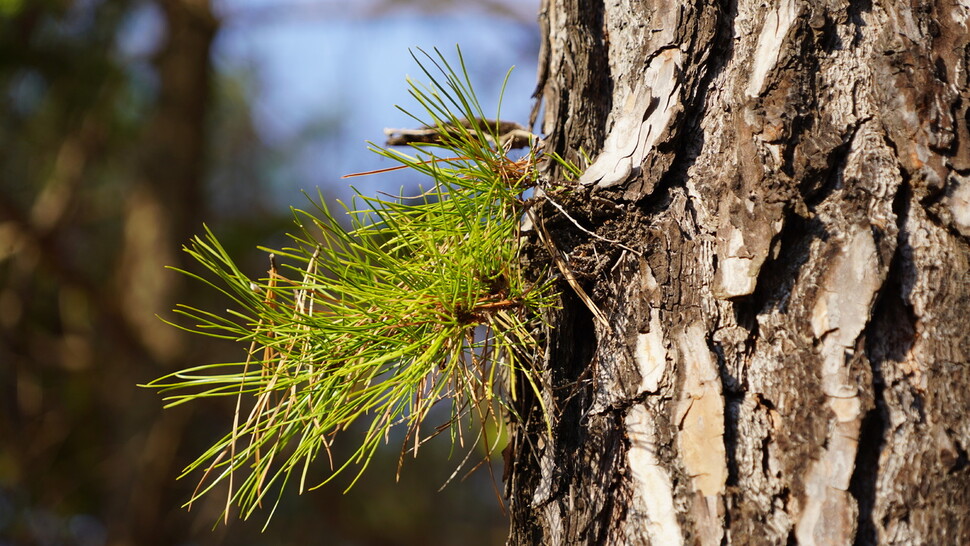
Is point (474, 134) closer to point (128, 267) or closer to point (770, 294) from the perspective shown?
point (770, 294)

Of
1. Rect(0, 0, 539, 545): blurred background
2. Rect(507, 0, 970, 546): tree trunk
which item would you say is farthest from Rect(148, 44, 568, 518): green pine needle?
Rect(0, 0, 539, 545): blurred background

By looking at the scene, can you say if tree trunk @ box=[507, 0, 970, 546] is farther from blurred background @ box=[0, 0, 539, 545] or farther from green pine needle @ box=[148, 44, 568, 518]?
blurred background @ box=[0, 0, 539, 545]

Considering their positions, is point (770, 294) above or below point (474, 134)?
below

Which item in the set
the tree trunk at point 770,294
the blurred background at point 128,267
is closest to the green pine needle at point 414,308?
the tree trunk at point 770,294

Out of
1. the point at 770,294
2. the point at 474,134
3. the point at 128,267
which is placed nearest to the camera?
the point at 770,294

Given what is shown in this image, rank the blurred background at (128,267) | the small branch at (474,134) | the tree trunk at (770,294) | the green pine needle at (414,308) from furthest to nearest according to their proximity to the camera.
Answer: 1. the blurred background at (128,267)
2. the small branch at (474,134)
3. the green pine needle at (414,308)
4. the tree trunk at (770,294)

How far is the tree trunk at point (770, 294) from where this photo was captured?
0.51 m

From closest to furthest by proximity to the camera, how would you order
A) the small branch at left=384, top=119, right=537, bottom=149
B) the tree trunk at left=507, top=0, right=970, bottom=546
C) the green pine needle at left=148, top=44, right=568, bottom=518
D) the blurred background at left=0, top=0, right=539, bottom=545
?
the tree trunk at left=507, top=0, right=970, bottom=546
the green pine needle at left=148, top=44, right=568, bottom=518
the small branch at left=384, top=119, right=537, bottom=149
the blurred background at left=0, top=0, right=539, bottom=545

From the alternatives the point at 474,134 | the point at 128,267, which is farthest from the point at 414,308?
the point at 128,267

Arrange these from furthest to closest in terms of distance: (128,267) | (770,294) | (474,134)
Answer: (128,267)
(474,134)
(770,294)

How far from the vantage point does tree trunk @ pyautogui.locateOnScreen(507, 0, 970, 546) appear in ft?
1.67

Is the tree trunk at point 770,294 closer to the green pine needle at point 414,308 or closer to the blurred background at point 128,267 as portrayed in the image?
the green pine needle at point 414,308

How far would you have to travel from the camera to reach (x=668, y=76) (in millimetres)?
628

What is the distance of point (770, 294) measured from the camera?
553 millimetres
